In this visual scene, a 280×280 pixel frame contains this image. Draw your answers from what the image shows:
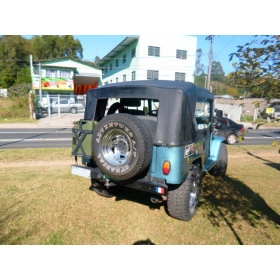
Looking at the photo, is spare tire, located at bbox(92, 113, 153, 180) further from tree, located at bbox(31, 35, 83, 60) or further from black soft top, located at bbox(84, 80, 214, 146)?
tree, located at bbox(31, 35, 83, 60)

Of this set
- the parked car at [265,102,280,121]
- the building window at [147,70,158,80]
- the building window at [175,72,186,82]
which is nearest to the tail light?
the parked car at [265,102,280,121]

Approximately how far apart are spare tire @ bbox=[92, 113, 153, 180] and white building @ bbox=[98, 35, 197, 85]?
905 inches

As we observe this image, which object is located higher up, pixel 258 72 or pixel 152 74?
pixel 152 74

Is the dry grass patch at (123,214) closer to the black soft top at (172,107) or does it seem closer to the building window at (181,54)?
the black soft top at (172,107)

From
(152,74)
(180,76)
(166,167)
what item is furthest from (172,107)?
(180,76)

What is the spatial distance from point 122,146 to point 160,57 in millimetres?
24399

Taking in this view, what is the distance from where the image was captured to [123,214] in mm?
3658

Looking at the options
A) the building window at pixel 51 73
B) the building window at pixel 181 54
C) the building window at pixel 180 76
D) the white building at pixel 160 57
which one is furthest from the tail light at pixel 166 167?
the building window at pixel 51 73

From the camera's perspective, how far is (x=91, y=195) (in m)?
4.32

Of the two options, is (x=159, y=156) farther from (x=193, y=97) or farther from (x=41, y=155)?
(x=41, y=155)

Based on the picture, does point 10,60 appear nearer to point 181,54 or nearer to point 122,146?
point 181,54

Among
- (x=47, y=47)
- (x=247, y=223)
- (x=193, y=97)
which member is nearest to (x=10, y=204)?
(x=193, y=97)

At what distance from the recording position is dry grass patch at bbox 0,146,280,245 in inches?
119

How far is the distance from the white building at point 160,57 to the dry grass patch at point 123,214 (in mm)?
21716
